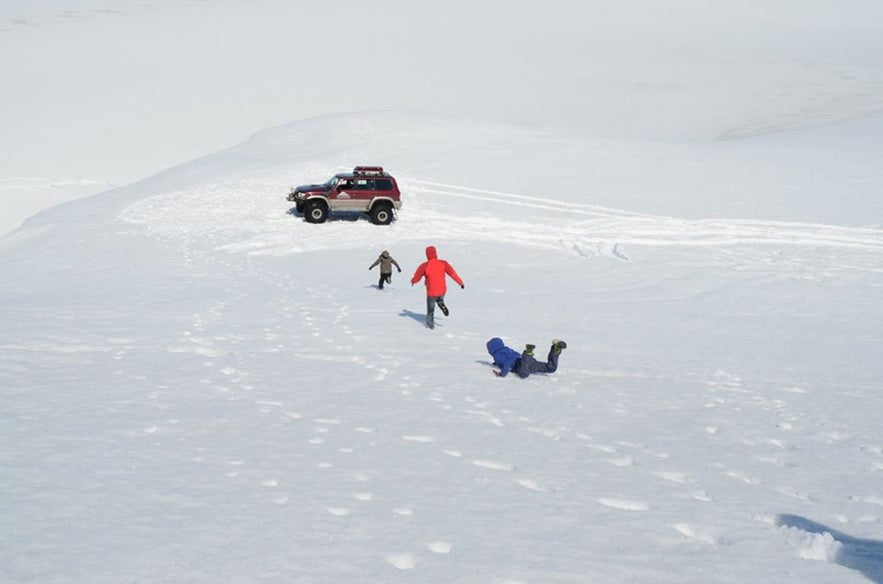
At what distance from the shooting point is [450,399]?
31.3 feet

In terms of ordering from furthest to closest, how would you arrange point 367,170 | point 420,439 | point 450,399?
point 367,170
point 450,399
point 420,439

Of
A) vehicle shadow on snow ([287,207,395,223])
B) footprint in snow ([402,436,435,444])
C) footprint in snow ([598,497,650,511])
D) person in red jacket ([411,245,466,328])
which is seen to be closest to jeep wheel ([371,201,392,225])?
vehicle shadow on snow ([287,207,395,223])

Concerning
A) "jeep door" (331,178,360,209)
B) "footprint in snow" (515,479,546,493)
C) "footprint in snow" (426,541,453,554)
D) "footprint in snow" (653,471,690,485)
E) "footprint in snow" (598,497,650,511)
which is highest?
"jeep door" (331,178,360,209)

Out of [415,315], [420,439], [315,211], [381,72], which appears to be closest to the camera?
[420,439]

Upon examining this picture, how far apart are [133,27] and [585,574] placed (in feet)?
293

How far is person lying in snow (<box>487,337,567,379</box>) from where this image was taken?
419 inches

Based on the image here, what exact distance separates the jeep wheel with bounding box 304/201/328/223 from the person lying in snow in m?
14.0

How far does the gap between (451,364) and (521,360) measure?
3.66 ft

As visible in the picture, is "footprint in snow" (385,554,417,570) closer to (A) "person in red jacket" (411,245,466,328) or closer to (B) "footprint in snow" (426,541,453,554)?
(B) "footprint in snow" (426,541,453,554)

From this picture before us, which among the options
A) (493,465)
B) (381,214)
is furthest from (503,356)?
(381,214)

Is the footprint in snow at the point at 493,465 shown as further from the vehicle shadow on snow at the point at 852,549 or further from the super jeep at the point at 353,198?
the super jeep at the point at 353,198

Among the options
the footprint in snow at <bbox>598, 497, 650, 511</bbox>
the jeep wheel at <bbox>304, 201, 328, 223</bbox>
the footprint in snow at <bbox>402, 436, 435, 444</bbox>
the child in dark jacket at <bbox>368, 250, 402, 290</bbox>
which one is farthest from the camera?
the jeep wheel at <bbox>304, 201, 328, 223</bbox>

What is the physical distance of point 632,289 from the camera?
17.6m

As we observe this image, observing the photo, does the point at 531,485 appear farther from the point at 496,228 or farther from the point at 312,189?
the point at 312,189
